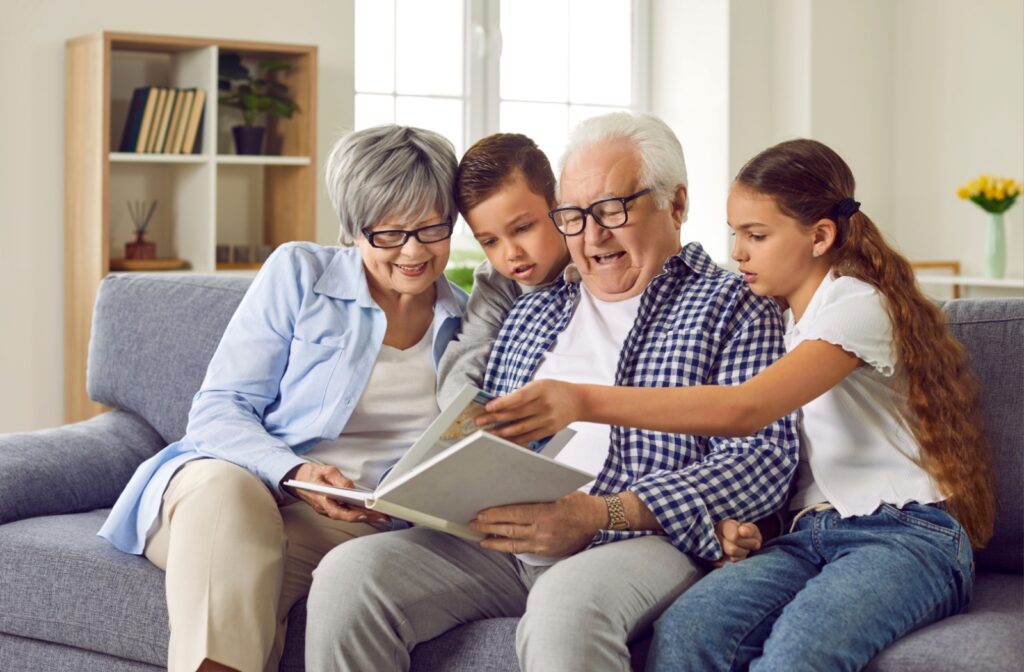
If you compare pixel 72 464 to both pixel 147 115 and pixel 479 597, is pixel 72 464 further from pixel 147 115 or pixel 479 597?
pixel 147 115

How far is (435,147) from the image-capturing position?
7.23 ft

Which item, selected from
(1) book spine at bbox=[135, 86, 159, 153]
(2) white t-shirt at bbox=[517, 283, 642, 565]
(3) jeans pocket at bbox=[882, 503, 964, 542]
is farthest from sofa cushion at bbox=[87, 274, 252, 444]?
(1) book spine at bbox=[135, 86, 159, 153]

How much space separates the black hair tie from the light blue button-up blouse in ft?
2.28

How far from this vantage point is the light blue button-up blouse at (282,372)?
212 centimetres

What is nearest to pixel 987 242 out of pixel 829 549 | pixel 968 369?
pixel 968 369

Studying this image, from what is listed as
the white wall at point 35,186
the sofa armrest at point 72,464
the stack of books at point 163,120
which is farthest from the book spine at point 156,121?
the sofa armrest at point 72,464

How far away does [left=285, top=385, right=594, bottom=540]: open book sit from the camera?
161cm

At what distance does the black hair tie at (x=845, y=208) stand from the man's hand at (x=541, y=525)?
58 cm

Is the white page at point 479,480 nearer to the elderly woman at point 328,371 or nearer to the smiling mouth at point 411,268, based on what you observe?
the elderly woman at point 328,371

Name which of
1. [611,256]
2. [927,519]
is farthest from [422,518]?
[927,519]

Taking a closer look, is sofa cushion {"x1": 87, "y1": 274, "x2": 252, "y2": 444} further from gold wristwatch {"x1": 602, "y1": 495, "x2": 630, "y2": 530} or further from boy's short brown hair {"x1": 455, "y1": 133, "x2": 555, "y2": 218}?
gold wristwatch {"x1": 602, "y1": 495, "x2": 630, "y2": 530}

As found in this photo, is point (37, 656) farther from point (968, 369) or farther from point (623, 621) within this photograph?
point (968, 369)

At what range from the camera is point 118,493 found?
8.45 feet

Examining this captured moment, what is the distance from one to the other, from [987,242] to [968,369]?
11.2 feet
